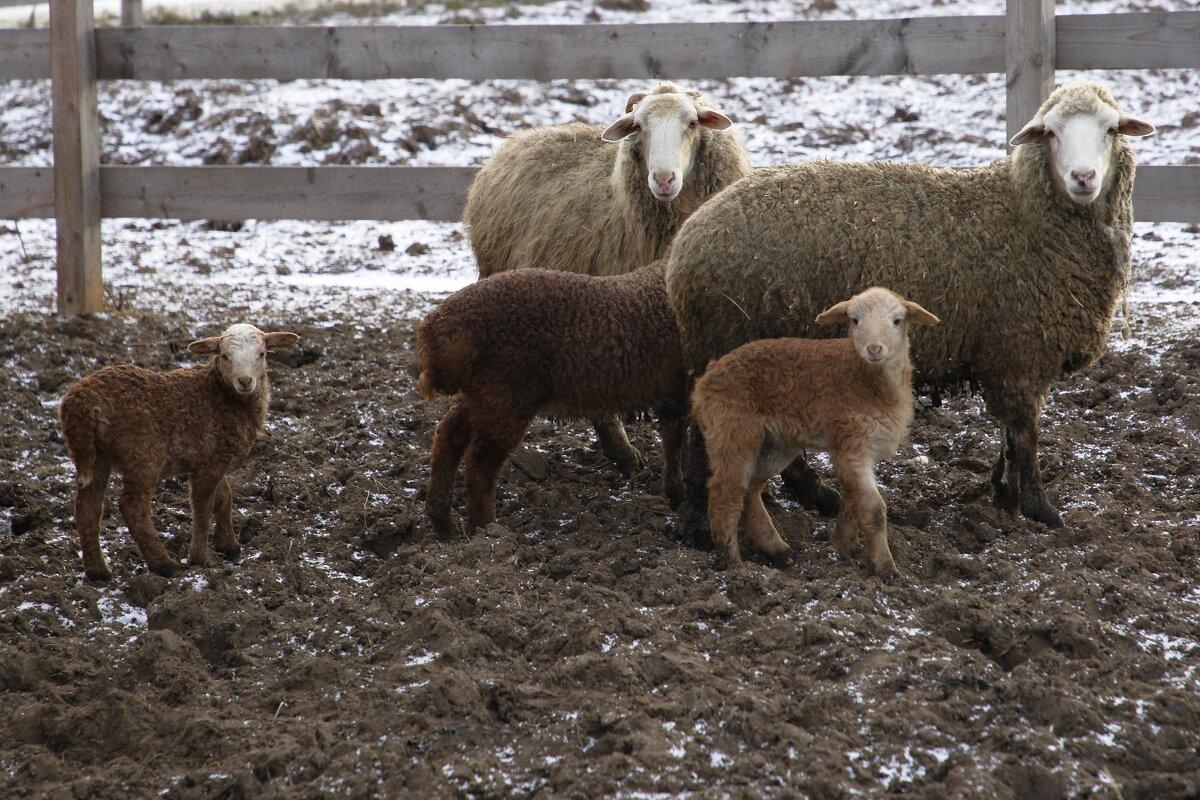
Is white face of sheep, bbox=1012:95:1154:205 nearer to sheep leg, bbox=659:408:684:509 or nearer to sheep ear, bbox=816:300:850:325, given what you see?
sheep ear, bbox=816:300:850:325

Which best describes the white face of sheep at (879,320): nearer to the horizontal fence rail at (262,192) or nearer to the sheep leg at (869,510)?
the sheep leg at (869,510)

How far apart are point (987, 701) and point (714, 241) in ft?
8.71

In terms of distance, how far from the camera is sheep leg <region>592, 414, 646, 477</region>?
255 inches

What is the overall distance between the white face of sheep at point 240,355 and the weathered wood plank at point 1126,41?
19.0 feet

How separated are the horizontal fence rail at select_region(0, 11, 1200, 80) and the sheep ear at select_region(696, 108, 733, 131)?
1.76 meters

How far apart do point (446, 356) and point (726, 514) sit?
151cm

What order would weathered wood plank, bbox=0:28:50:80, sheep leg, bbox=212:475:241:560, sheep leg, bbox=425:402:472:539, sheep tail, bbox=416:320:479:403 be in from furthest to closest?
weathered wood plank, bbox=0:28:50:80 < sheep leg, bbox=425:402:472:539 < sheep leg, bbox=212:475:241:560 < sheep tail, bbox=416:320:479:403

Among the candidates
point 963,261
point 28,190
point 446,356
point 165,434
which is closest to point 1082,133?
point 963,261

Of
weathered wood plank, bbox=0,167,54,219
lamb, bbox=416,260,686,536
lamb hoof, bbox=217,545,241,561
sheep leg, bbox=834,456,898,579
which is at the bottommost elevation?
lamb hoof, bbox=217,545,241,561

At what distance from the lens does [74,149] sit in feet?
29.6

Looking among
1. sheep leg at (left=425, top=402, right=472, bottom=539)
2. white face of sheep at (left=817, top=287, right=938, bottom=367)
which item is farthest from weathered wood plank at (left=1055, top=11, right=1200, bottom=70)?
sheep leg at (left=425, top=402, right=472, bottom=539)

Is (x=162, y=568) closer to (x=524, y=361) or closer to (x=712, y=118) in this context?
(x=524, y=361)

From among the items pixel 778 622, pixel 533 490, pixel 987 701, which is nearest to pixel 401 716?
pixel 778 622

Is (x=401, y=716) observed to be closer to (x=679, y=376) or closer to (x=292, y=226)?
(x=679, y=376)
